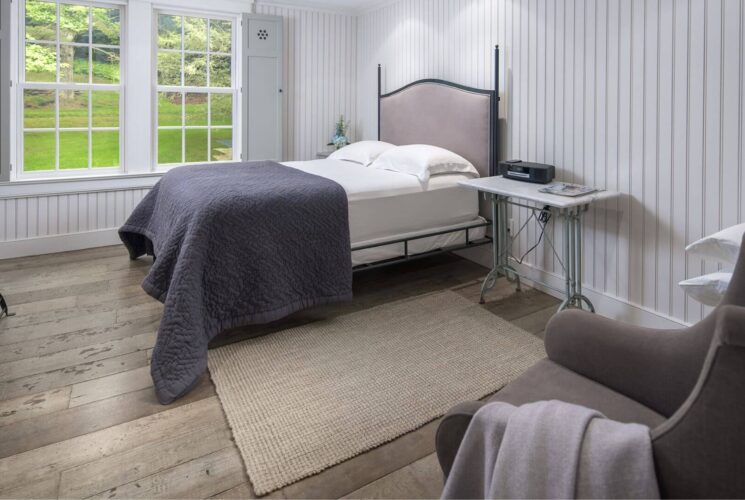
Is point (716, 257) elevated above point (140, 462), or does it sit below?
above

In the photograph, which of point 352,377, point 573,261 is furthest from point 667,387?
point 573,261

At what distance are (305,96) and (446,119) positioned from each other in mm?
1968

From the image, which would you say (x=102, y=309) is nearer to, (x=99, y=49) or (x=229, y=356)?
(x=229, y=356)

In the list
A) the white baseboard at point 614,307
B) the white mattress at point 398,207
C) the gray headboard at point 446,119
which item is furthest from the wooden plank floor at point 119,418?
the gray headboard at point 446,119

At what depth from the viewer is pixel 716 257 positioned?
171 centimetres

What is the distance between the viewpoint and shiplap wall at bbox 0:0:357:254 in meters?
4.30

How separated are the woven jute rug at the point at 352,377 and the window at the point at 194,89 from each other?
2.93 m

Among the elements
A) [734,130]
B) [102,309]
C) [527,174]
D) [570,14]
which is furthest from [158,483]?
[570,14]

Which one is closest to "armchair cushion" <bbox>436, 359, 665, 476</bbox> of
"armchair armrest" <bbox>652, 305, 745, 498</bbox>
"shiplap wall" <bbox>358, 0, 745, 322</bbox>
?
"armchair armrest" <bbox>652, 305, 745, 498</bbox>

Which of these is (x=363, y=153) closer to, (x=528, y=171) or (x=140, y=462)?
(x=528, y=171)

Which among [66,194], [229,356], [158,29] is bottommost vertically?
[229,356]

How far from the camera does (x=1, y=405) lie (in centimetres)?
202

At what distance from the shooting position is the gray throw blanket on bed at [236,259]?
222 cm

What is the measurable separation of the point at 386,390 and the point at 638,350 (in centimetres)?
115
